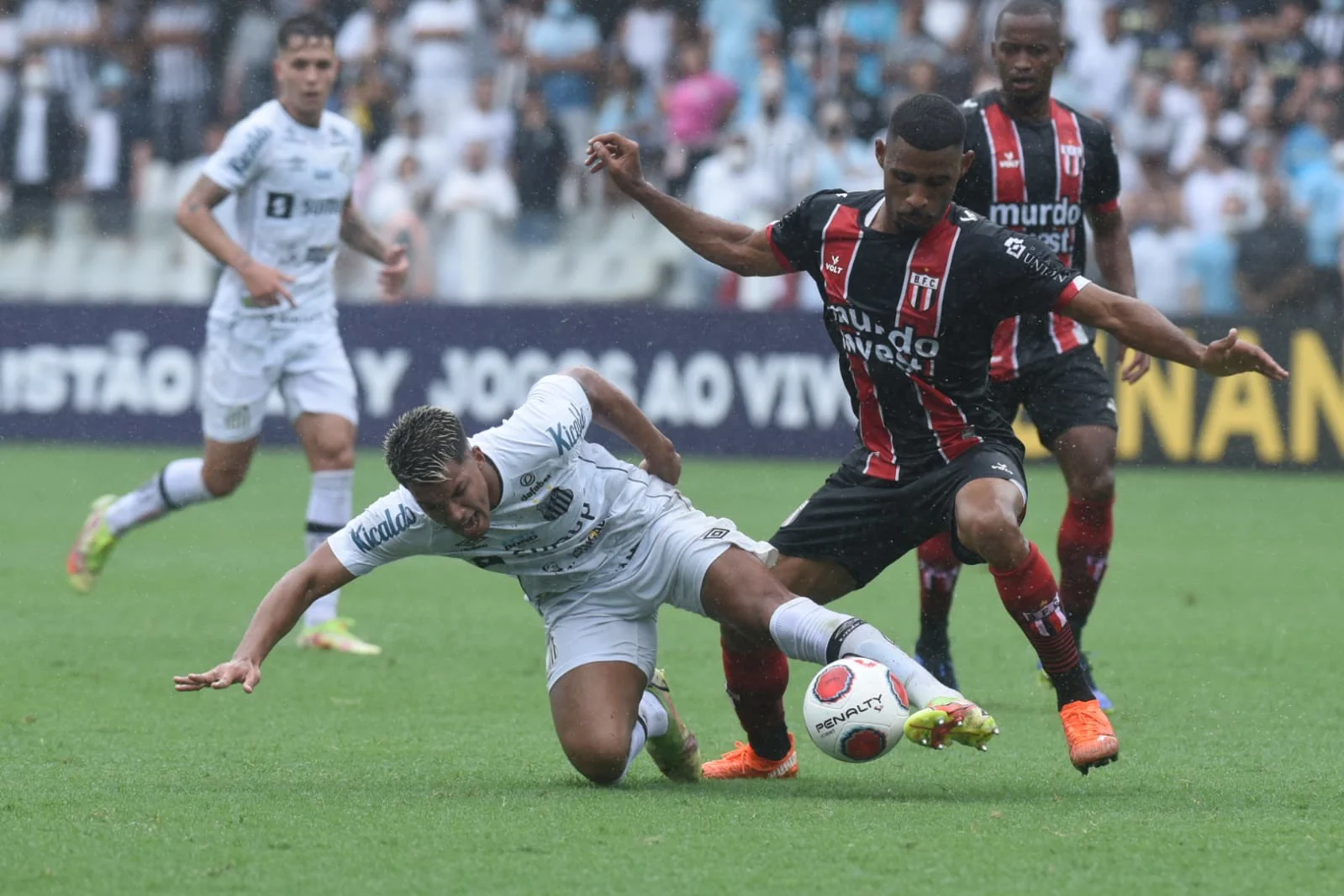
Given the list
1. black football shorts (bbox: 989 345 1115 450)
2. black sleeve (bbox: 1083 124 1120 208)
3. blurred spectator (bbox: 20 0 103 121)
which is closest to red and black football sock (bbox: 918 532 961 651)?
black football shorts (bbox: 989 345 1115 450)

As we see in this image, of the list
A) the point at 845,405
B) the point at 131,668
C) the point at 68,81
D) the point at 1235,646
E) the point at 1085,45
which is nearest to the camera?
the point at 131,668

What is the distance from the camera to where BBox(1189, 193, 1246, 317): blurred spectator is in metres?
15.5

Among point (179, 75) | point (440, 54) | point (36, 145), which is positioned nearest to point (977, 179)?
point (440, 54)

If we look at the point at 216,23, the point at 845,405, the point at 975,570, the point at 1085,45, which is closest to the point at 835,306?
the point at 975,570

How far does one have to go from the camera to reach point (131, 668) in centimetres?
797

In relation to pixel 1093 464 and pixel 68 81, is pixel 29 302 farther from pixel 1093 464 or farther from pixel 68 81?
pixel 1093 464

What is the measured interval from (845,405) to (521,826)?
1128cm

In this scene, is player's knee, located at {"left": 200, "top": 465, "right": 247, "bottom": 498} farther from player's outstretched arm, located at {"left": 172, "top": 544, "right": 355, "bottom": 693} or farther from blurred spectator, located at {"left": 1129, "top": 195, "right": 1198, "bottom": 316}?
blurred spectator, located at {"left": 1129, "top": 195, "right": 1198, "bottom": 316}

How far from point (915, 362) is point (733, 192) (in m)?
11.0

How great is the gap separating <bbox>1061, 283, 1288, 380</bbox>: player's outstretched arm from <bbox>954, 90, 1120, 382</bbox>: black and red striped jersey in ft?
4.73

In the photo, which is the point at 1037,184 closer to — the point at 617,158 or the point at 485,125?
the point at 617,158

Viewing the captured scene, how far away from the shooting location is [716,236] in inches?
250

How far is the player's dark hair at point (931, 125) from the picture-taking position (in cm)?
561

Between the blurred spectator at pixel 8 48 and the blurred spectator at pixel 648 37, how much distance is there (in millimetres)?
5900
